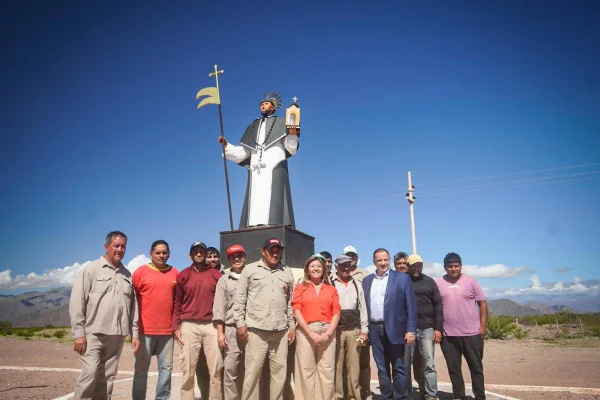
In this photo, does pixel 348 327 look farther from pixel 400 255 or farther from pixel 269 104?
pixel 269 104

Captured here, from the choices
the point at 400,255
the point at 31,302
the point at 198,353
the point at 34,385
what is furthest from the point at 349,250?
the point at 31,302

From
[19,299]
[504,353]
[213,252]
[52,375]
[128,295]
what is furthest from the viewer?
[19,299]

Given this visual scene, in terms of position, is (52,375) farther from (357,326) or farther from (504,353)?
(504,353)

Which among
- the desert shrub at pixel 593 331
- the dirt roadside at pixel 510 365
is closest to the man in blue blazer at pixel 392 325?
the dirt roadside at pixel 510 365

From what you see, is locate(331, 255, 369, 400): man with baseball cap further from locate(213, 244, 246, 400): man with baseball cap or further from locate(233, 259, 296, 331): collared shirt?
locate(213, 244, 246, 400): man with baseball cap

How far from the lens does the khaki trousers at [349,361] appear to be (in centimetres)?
523

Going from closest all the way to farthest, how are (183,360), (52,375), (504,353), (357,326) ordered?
(183,360)
(357,326)
(52,375)
(504,353)

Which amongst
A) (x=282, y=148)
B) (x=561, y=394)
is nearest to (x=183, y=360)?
(x=282, y=148)

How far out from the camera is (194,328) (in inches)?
193

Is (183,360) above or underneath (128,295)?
underneath

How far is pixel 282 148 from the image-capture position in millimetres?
8172

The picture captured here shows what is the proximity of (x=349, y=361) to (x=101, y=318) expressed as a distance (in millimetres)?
3005

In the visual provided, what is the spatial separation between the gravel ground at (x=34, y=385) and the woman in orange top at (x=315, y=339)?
14.6ft

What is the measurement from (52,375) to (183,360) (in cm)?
550
